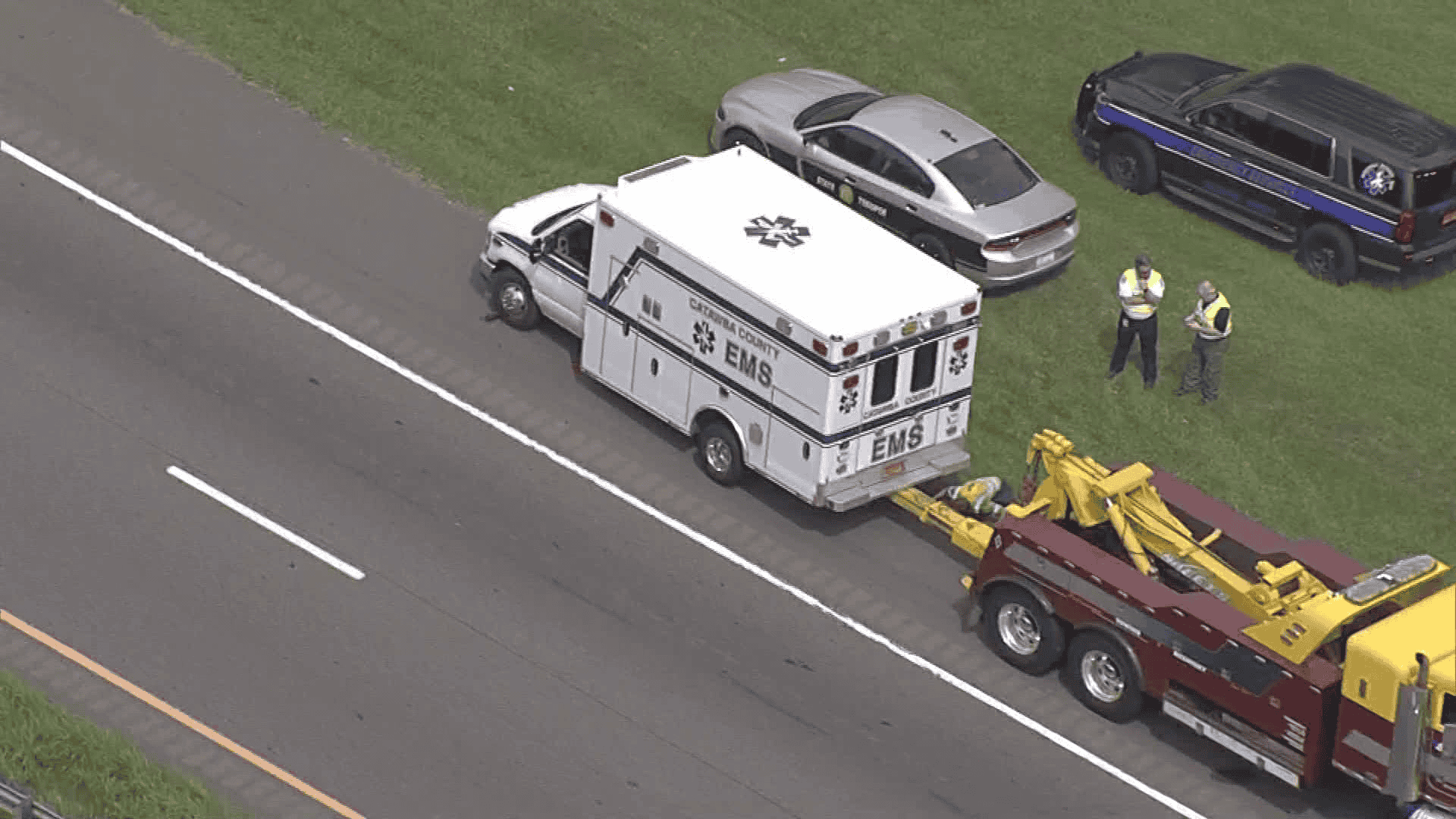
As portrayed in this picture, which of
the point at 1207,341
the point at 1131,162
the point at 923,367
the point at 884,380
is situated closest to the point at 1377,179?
the point at 1131,162

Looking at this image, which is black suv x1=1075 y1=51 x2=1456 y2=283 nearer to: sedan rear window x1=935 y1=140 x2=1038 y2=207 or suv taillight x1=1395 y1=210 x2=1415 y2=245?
suv taillight x1=1395 y1=210 x2=1415 y2=245

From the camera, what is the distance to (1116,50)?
35000mm

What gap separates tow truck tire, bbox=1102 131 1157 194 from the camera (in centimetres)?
3206

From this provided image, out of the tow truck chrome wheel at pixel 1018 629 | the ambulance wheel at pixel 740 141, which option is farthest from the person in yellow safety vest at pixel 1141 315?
the ambulance wheel at pixel 740 141

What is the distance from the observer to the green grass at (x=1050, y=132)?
92.0 ft

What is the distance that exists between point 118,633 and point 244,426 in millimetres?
3422

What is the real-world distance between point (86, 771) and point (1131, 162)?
16262 mm

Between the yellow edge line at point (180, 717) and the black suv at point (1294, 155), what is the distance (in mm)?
14930

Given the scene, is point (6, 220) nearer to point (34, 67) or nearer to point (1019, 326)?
point (34, 67)

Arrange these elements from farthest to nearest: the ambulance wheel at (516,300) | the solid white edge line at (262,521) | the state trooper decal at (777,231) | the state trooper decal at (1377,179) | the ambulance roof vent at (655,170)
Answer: the state trooper decal at (1377,179) → the ambulance wheel at (516,300) → the ambulance roof vent at (655,170) → the state trooper decal at (777,231) → the solid white edge line at (262,521)

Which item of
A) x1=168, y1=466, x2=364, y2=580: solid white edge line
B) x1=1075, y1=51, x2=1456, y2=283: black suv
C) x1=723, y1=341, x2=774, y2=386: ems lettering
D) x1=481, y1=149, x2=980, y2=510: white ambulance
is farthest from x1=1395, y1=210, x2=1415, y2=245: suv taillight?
x1=168, y1=466, x2=364, y2=580: solid white edge line

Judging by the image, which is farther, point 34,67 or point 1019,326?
point 34,67

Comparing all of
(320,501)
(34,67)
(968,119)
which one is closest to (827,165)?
(968,119)

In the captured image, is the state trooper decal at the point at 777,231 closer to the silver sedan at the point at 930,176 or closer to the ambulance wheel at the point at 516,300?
the ambulance wheel at the point at 516,300
